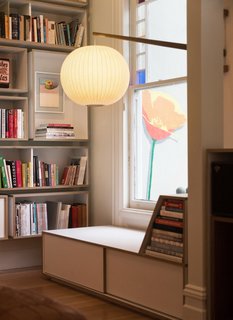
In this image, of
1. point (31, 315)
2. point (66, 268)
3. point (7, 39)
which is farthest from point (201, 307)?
point (7, 39)

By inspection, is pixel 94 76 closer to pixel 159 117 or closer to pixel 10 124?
pixel 159 117

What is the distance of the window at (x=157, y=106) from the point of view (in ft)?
16.3

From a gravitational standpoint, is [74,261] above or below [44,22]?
below

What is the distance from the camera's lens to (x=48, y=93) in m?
5.61

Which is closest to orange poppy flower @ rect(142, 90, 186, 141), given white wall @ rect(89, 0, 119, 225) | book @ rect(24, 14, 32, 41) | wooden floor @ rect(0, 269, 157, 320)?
white wall @ rect(89, 0, 119, 225)

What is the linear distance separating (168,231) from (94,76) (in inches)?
49.7

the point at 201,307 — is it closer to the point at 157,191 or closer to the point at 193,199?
the point at 193,199

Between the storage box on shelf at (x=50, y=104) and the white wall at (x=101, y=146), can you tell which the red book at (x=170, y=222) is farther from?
the storage box on shelf at (x=50, y=104)

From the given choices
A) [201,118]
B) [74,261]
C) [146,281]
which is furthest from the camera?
[74,261]

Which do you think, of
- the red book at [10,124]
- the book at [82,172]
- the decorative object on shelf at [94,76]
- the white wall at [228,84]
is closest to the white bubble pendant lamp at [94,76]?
the decorative object on shelf at [94,76]

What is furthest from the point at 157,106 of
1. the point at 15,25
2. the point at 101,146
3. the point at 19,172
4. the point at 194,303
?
the point at 194,303

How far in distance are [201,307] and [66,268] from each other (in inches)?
63.2

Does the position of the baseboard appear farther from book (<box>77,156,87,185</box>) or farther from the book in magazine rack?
book (<box>77,156,87,185</box>)

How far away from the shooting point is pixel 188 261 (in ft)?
12.1
